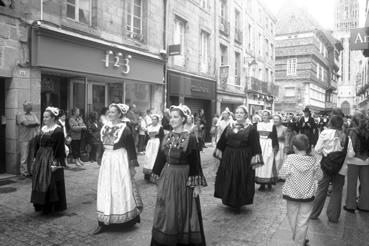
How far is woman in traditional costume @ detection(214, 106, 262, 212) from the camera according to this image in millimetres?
5730

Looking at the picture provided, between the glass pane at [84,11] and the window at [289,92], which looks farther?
the window at [289,92]

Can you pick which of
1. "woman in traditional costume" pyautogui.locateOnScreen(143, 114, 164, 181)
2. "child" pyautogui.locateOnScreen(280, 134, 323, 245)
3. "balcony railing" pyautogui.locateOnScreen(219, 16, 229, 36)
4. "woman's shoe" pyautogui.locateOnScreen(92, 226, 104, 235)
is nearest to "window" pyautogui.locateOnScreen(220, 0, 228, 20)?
"balcony railing" pyautogui.locateOnScreen(219, 16, 229, 36)

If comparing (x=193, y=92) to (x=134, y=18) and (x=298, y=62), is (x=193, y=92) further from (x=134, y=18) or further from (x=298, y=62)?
(x=298, y=62)

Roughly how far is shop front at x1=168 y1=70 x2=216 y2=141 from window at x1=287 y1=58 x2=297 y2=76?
29230 millimetres

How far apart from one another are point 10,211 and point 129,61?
766 cm

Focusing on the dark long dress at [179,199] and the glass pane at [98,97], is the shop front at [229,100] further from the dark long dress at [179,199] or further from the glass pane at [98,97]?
the dark long dress at [179,199]

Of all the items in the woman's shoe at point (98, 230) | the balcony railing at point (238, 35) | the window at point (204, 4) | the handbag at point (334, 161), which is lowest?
the woman's shoe at point (98, 230)

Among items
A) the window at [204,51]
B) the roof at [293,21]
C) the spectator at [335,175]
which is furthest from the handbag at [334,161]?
the roof at [293,21]

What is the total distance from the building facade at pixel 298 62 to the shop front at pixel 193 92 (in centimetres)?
2527

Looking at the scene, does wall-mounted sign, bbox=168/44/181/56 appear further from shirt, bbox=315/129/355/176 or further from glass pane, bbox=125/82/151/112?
shirt, bbox=315/129/355/176

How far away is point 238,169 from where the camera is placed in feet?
18.9

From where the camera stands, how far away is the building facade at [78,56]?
27.9 feet

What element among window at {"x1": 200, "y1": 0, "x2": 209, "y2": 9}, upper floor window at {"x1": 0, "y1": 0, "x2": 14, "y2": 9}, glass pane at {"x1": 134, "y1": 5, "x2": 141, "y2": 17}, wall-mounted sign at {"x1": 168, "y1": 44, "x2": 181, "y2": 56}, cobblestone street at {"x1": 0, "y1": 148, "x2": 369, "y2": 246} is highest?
window at {"x1": 200, "y1": 0, "x2": 209, "y2": 9}

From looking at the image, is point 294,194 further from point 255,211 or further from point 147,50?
point 147,50
